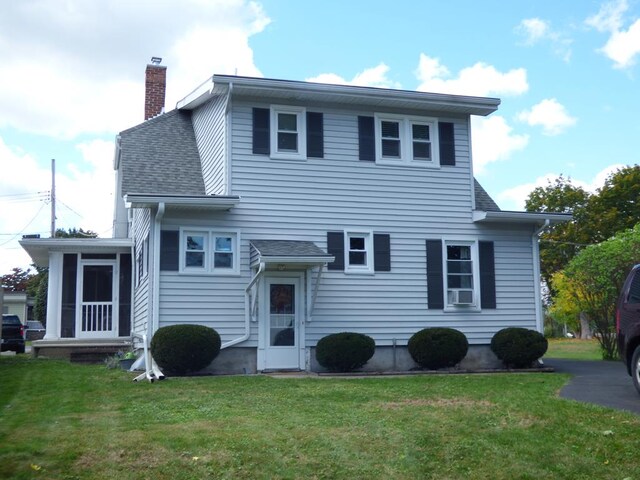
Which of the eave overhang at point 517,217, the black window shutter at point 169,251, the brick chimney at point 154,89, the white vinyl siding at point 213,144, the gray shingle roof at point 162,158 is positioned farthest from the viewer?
the brick chimney at point 154,89

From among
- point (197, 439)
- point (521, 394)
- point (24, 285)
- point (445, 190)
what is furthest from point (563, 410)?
point (24, 285)

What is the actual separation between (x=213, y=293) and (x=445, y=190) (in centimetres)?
615

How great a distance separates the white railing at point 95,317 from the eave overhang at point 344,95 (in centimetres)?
696

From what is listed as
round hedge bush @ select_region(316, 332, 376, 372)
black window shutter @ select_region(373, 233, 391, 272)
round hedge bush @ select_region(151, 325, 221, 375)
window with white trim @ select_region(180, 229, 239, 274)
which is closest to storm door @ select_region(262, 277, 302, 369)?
round hedge bush @ select_region(316, 332, 376, 372)

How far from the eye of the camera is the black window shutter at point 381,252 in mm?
17547

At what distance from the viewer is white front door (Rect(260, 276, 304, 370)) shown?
1658 centimetres

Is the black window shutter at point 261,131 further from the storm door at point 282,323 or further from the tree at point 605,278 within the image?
the tree at point 605,278

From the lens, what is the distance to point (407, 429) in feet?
27.2

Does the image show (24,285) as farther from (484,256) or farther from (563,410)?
(563,410)

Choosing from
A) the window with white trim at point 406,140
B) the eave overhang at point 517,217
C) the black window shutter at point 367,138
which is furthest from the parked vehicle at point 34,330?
the eave overhang at point 517,217

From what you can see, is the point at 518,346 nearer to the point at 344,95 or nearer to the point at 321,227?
the point at 321,227

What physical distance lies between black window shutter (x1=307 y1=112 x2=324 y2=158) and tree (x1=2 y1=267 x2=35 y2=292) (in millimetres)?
51461

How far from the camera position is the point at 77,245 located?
2128cm

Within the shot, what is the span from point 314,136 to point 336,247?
2589 millimetres
